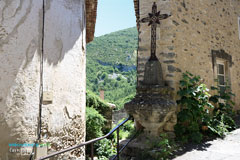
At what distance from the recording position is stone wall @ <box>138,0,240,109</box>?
15.9 feet

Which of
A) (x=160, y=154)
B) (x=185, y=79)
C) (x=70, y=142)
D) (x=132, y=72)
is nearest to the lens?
(x=70, y=142)

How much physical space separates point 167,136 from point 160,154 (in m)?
0.75

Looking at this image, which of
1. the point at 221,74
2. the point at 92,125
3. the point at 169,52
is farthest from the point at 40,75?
the point at 221,74

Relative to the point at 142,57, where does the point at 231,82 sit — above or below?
below

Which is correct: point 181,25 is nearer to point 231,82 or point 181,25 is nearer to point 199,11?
point 199,11

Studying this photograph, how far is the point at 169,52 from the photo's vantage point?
4.81m

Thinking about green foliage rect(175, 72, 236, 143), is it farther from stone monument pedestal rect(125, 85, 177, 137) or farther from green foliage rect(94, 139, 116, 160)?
green foliage rect(94, 139, 116, 160)

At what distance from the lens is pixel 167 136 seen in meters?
4.41

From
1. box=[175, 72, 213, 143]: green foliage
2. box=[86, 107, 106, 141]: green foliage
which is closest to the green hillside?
box=[86, 107, 106, 141]: green foliage

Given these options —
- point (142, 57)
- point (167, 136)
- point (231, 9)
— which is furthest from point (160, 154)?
point (231, 9)

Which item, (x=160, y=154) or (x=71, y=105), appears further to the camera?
(x=160, y=154)

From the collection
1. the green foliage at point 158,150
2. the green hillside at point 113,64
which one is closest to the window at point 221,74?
the green foliage at point 158,150

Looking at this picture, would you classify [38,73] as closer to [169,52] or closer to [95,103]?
[169,52]

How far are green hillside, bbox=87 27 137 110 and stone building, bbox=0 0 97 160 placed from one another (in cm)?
3477
